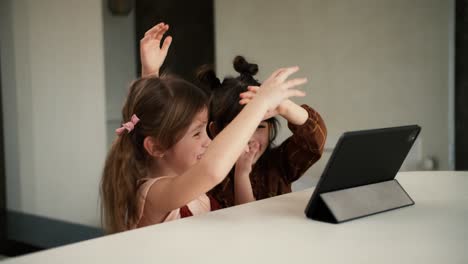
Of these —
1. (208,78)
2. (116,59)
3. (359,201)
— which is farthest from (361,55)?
(116,59)

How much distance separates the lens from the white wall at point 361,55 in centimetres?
250

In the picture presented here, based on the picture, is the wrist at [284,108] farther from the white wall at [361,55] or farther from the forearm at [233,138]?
the white wall at [361,55]

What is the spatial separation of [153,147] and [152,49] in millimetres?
329

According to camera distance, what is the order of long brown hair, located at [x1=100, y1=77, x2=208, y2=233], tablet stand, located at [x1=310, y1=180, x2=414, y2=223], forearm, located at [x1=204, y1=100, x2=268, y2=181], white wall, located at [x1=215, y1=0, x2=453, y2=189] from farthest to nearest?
1. white wall, located at [x1=215, y1=0, x2=453, y2=189]
2. long brown hair, located at [x1=100, y1=77, x2=208, y2=233]
3. forearm, located at [x1=204, y1=100, x2=268, y2=181]
4. tablet stand, located at [x1=310, y1=180, x2=414, y2=223]

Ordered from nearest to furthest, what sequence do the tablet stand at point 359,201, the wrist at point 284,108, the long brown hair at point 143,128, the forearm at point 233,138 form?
the tablet stand at point 359,201 < the forearm at point 233,138 < the wrist at point 284,108 < the long brown hair at point 143,128

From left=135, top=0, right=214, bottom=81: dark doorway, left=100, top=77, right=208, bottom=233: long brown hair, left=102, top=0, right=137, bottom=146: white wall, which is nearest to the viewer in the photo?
left=100, top=77, right=208, bottom=233: long brown hair

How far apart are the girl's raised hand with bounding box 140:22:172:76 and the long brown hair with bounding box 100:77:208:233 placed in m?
0.12

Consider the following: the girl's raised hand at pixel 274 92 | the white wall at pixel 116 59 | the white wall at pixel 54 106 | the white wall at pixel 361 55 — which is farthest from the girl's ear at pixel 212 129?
the white wall at pixel 116 59

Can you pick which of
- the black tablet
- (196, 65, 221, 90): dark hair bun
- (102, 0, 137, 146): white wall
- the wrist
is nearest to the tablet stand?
the black tablet

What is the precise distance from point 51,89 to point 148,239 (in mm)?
3057

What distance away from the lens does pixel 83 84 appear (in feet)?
11.3

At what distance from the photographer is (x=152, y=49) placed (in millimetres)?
1580

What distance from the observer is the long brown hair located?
132cm

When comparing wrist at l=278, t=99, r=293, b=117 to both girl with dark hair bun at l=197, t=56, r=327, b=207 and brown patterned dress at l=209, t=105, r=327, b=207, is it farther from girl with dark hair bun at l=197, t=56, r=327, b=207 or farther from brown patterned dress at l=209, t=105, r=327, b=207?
brown patterned dress at l=209, t=105, r=327, b=207
